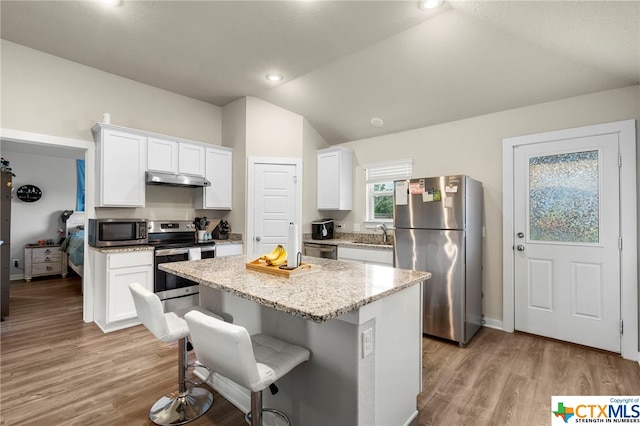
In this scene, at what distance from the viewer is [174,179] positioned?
12.4ft

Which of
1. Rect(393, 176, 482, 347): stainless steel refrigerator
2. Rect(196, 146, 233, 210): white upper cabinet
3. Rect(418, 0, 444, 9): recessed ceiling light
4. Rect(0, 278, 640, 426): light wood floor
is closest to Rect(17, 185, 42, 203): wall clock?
Rect(0, 278, 640, 426): light wood floor

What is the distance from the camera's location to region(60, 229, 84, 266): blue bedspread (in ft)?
16.7

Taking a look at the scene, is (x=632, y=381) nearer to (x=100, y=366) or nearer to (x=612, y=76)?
A: (x=612, y=76)

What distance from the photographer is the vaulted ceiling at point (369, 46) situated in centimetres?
226

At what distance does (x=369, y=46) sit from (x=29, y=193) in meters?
6.82

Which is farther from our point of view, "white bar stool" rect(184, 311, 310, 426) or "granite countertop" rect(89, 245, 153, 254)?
"granite countertop" rect(89, 245, 153, 254)

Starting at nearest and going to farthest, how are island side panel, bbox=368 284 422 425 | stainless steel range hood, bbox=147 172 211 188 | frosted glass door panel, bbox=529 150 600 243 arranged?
island side panel, bbox=368 284 422 425, frosted glass door panel, bbox=529 150 600 243, stainless steel range hood, bbox=147 172 211 188

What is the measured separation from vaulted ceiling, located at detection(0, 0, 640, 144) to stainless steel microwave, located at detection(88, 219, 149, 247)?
178 centimetres


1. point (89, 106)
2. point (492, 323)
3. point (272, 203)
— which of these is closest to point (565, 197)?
point (492, 323)

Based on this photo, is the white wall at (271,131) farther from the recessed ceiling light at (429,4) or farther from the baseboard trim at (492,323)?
the baseboard trim at (492,323)

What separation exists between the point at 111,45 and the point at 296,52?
186 cm

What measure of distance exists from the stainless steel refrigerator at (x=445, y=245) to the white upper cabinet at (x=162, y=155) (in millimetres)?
2832

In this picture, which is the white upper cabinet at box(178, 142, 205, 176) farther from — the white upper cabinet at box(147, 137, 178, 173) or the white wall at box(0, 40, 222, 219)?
the white wall at box(0, 40, 222, 219)

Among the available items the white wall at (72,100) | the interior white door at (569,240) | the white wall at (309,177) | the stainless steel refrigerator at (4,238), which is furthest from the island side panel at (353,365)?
the stainless steel refrigerator at (4,238)
